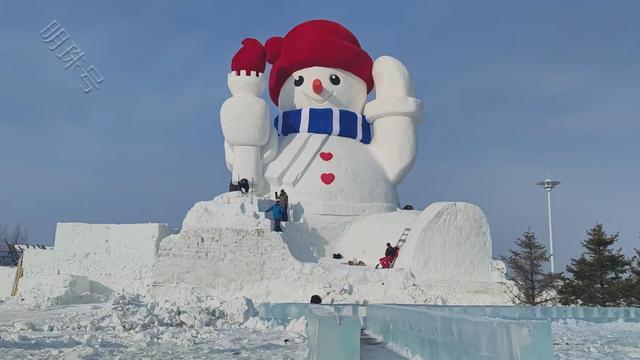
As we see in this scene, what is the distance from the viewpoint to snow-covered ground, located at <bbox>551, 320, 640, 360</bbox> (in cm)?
558

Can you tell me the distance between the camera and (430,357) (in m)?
4.30

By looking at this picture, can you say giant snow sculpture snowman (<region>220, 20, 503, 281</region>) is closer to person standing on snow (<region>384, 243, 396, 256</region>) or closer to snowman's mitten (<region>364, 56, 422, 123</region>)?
snowman's mitten (<region>364, 56, 422, 123</region>)

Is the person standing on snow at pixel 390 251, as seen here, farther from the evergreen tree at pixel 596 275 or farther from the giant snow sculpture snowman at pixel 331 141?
the evergreen tree at pixel 596 275

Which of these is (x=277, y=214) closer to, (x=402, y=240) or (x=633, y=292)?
(x=402, y=240)

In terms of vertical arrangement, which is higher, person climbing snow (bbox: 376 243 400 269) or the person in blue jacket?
the person in blue jacket

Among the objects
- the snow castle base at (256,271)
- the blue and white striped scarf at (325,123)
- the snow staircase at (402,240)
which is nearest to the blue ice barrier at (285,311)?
the snow castle base at (256,271)

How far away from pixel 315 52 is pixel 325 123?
5.90ft

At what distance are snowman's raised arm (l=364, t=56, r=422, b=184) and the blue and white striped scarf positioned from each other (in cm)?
39

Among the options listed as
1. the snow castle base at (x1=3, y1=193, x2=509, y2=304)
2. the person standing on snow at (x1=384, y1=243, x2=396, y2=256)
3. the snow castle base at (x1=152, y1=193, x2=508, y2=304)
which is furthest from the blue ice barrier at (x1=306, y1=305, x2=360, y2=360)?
the person standing on snow at (x1=384, y1=243, x2=396, y2=256)

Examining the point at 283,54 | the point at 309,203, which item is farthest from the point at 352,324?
the point at 283,54

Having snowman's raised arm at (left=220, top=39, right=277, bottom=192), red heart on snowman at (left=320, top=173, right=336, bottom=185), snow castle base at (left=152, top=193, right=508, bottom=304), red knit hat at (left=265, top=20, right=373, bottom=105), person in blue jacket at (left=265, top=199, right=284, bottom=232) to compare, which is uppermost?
red knit hat at (left=265, top=20, right=373, bottom=105)

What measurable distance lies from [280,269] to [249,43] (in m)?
5.60

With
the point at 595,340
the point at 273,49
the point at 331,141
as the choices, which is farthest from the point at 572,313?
the point at 273,49

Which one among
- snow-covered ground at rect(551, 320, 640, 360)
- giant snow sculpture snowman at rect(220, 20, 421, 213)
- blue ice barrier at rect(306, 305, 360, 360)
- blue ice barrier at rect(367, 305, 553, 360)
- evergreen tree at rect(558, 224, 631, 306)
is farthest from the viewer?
giant snow sculpture snowman at rect(220, 20, 421, 213)
